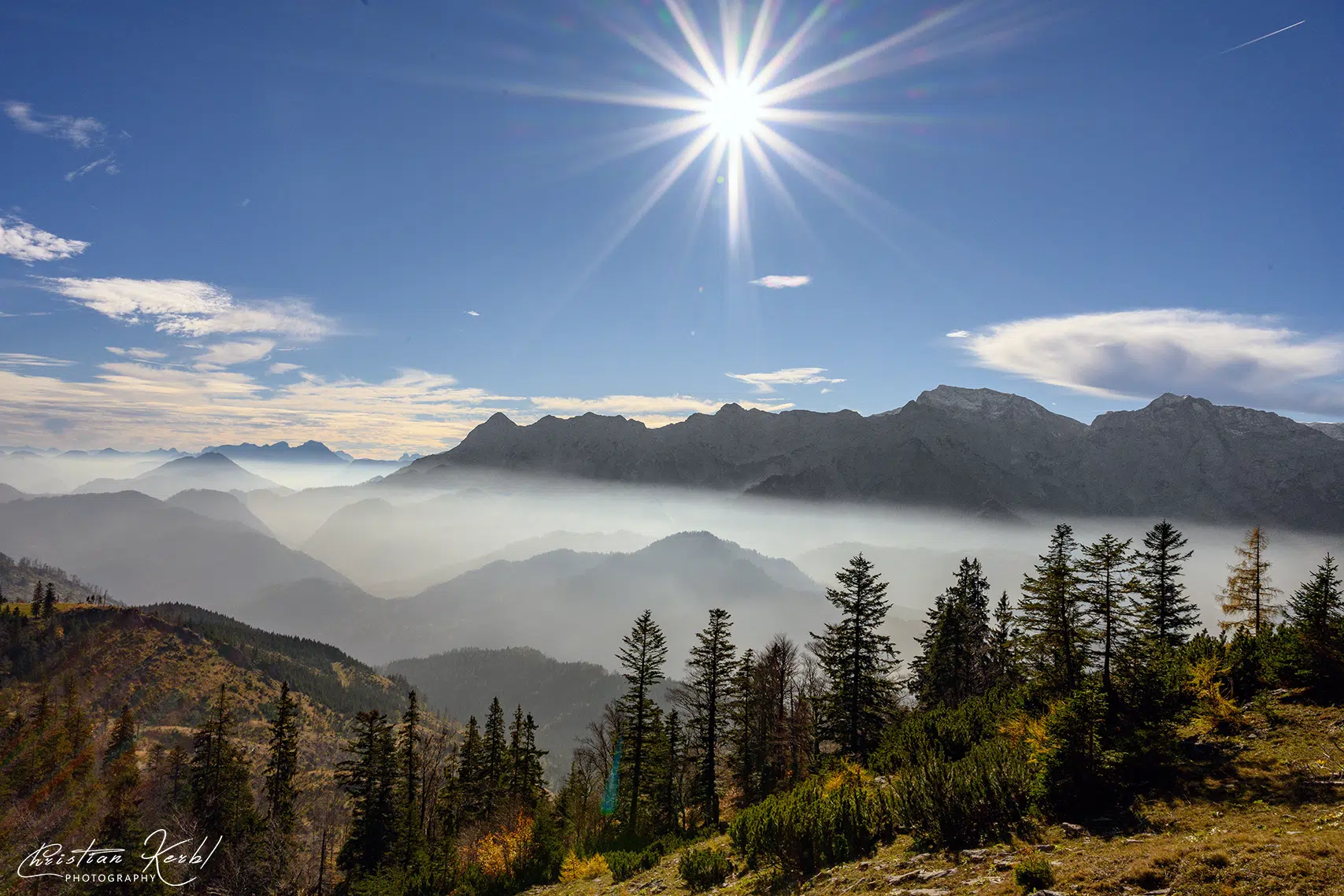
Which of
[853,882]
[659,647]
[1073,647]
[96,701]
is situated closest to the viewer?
[853,882]

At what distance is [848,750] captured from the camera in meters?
37.0

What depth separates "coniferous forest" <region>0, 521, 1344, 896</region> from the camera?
53.4 feet

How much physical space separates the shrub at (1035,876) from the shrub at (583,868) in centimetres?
2257

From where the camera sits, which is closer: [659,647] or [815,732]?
[815,732]

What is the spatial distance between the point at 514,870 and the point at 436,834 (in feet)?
98.6

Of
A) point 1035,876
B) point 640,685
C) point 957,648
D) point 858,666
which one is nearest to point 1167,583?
point 957,648

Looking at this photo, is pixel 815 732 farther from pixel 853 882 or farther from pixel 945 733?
pixel 853 882

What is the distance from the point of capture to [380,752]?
52.4 metres

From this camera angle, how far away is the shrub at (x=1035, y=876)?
36.4 ft

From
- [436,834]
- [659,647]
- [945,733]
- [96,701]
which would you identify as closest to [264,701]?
[96,701]

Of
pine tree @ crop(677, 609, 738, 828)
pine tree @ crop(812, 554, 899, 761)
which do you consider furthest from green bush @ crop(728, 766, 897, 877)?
pine tree @ crop(677, 609, 738, 828)

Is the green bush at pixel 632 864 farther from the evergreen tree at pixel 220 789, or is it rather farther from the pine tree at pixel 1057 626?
the evergreen tree at pixel 220 789

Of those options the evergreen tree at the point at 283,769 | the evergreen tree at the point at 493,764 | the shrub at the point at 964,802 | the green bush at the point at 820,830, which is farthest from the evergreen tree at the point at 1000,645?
the evergreen tree at the point at 283,769

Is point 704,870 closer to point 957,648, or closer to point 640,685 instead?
point 640,685
